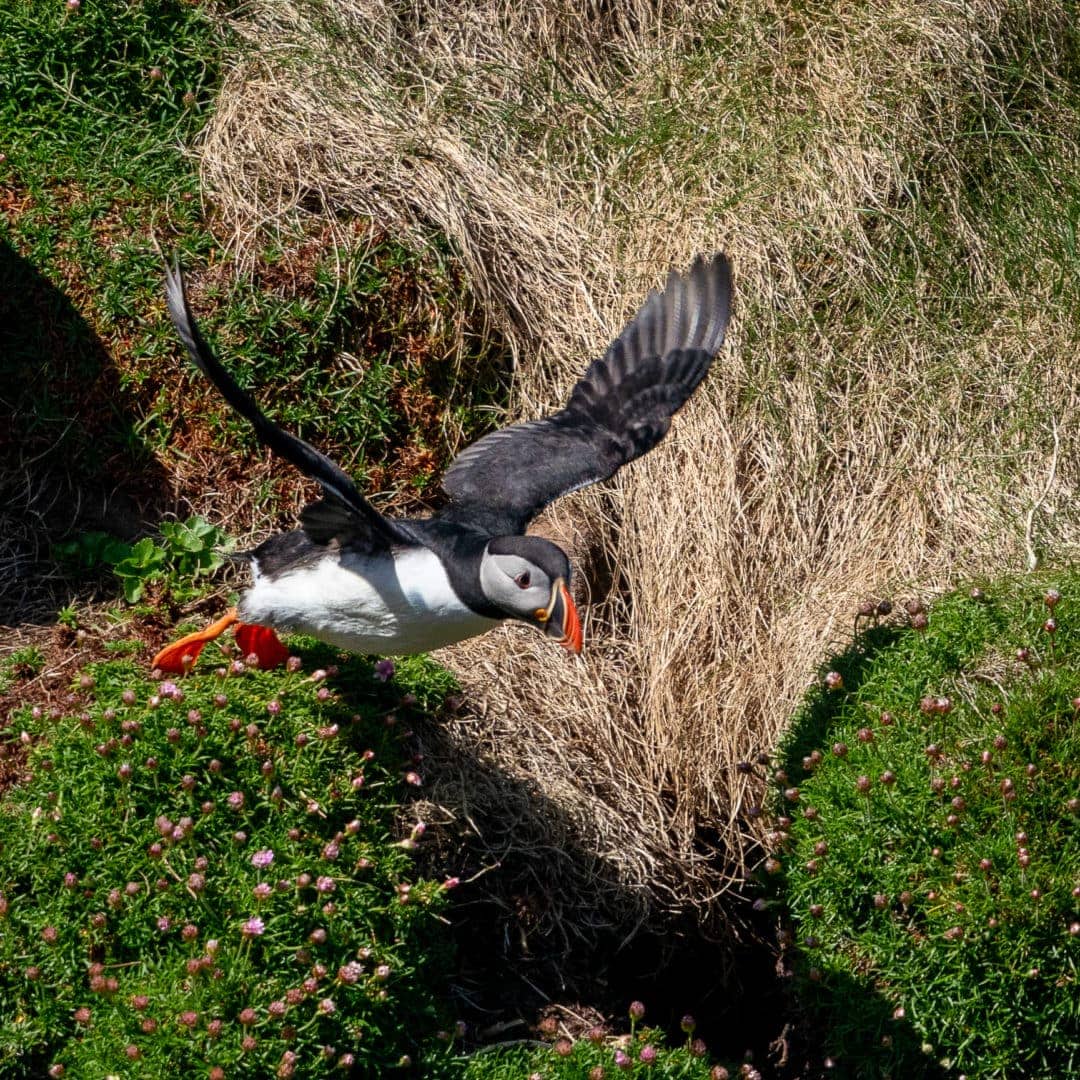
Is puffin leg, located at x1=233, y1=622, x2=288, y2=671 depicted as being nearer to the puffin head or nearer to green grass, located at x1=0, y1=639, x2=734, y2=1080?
green grass, located at x1=0, y1=639, x2=734, y2=1080

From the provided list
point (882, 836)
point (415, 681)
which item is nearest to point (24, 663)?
point (415, 681)

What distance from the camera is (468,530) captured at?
4.10 m

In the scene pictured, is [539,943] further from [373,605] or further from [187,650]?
[187,650]

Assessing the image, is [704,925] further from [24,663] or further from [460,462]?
[24,663]

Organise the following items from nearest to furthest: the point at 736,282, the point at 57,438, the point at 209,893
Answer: the point at 209,893 < the point at 57,438 < the point at 736,282

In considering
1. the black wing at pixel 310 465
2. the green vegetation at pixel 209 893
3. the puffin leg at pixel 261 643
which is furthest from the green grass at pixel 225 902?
the black wing at pixel 310 465

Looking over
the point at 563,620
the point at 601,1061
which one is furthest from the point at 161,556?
the point at 601,1061

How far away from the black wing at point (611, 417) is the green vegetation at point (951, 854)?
1066 millimetres

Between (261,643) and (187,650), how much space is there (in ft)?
0.74

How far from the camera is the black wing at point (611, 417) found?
4.48 meters

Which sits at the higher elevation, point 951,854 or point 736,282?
point 736,282

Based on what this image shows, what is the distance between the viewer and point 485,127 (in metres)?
6.14

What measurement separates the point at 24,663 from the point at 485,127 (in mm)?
3217

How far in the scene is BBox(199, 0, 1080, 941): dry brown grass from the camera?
197 inches
